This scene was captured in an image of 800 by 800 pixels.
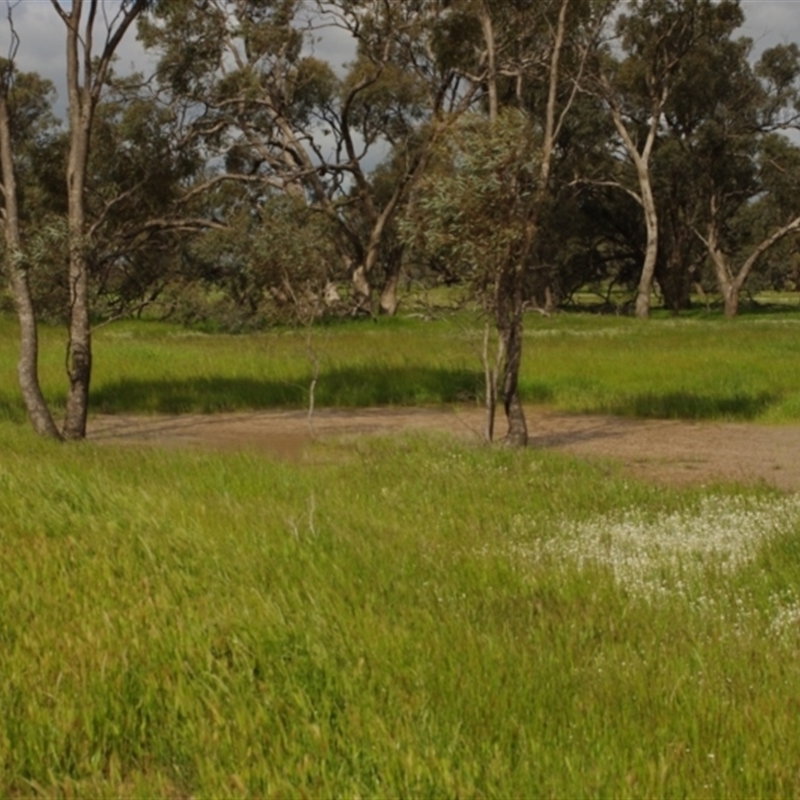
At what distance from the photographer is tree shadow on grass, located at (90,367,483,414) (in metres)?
22.7

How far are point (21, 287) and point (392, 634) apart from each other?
38.8ft

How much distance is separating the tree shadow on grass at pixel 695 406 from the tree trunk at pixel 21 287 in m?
9.66

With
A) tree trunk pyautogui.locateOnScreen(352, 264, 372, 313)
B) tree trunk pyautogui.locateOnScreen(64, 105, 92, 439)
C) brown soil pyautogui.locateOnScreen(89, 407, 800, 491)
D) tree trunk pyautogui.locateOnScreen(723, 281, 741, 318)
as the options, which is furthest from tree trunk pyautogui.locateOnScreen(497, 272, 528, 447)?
tree trunk pyautogui.locateOnScreen(723, 281, 741, 318)

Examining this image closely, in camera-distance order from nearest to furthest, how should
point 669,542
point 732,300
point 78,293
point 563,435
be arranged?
point 669,542, point 78,293, point 563,435, point 732,300

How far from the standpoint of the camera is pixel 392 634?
6152mm

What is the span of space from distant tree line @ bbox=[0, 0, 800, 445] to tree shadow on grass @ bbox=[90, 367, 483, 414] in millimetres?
1611

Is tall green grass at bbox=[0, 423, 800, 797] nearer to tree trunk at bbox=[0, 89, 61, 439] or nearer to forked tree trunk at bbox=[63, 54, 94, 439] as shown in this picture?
tree trunk at bbox=[0, 89, 61, 439]

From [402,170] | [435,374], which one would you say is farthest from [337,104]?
[435,374]

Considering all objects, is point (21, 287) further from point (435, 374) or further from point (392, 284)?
point (392, 284)

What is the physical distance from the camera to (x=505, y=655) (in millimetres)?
5918

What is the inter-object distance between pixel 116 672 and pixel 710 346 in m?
26.2

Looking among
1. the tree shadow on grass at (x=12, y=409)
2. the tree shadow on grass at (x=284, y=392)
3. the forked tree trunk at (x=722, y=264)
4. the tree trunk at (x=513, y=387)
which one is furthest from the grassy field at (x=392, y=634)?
the forked tree trunk at (x=722, y=264)

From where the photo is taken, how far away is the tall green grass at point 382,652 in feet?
15.6

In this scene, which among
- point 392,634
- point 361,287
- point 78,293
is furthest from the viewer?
point 361,287
